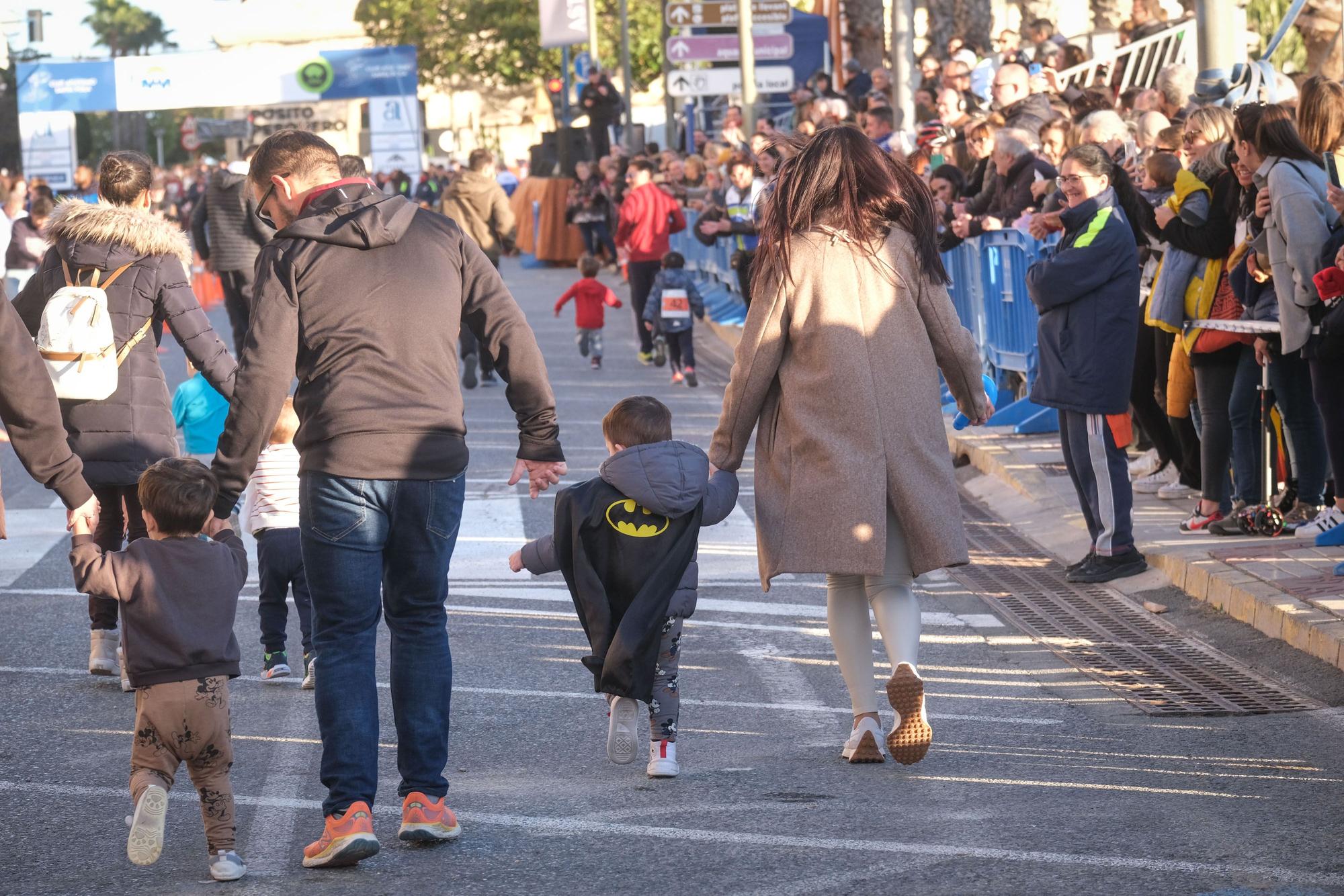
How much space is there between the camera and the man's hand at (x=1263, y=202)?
8281 millimetres

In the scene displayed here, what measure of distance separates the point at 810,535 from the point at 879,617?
352 mm

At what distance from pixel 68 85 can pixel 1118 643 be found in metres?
49.1

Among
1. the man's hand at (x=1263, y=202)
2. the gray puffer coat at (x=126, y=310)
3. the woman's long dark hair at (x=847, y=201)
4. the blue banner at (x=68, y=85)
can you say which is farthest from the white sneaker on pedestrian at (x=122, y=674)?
the blue banner at (x=68, y=85)

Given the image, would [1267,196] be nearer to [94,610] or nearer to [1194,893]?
[1194,893]

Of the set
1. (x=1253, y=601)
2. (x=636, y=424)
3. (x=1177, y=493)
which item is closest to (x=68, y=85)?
(x=1177, y=493)

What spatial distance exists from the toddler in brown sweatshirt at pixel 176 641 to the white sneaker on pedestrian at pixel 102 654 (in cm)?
238

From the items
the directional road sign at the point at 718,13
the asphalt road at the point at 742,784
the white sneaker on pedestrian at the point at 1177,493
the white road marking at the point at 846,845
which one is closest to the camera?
the white road marking at the point at 846,845

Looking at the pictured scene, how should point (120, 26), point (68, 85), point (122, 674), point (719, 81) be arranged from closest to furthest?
point (122, 674) < point (719, 81) < point (68, 85) < point (120, 26)

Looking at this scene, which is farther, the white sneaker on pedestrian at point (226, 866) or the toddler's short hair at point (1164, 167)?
the toddler's short hair at point (1164, 167)

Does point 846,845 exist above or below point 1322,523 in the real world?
below

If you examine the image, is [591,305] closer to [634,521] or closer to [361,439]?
[634,521]

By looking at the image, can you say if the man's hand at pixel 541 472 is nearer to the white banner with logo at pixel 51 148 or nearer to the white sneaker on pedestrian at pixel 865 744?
the white sneaker on pedestrian at pixel 865 744

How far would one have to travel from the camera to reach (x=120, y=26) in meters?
155

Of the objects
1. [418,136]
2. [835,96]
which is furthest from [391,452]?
[418,136]
